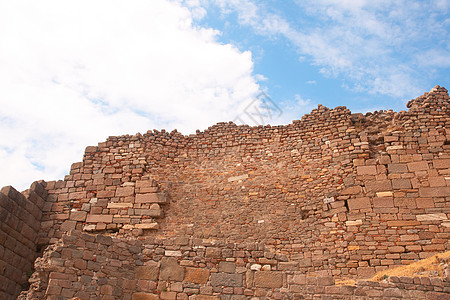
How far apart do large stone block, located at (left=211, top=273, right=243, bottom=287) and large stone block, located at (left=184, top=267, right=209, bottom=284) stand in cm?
17

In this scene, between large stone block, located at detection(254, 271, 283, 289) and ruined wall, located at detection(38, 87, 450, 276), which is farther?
ruined wall, located at detection(38, 87, 450, 276)

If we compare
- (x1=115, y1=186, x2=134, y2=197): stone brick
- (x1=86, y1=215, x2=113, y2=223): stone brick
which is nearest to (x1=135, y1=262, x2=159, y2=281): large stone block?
(x1=86, y1=215, x2=113, y2=223): stone brick

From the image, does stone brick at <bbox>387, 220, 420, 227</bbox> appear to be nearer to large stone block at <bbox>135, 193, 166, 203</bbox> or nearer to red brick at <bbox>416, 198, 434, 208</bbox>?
red brick at <bbox>416, 198, 434, 208</bbox>

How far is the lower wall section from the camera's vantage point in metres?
9.05

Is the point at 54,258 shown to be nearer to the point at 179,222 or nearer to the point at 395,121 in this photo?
the point at 179,222

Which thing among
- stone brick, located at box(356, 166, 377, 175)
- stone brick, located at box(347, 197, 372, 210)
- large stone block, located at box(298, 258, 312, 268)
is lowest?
large stone block, located at box(298, 258, 312, 268)

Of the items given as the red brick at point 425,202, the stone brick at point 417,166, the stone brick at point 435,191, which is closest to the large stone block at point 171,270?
the red brick at point 425,202

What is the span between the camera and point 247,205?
14844 millimetres

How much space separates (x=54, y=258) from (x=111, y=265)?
1185 mm

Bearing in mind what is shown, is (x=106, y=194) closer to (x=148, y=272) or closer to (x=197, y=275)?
(x=148, y=272)

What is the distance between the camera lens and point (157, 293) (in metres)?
9.62

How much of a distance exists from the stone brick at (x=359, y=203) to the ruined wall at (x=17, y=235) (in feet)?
32.1

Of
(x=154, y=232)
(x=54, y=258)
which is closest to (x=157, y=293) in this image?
(x=54, y=258)

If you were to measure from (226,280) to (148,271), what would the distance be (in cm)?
170
